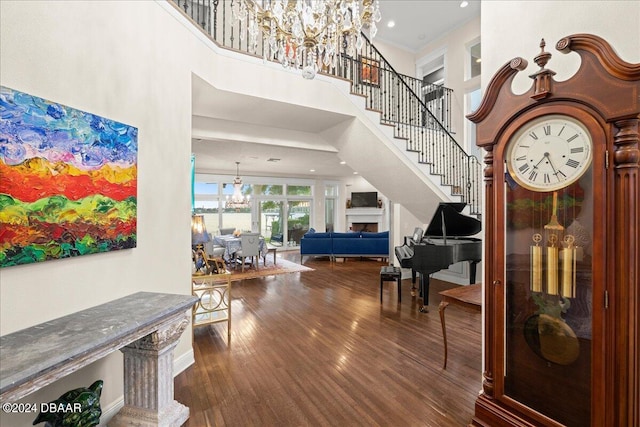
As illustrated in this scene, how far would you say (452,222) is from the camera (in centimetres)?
468

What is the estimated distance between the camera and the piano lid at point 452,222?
4551mm

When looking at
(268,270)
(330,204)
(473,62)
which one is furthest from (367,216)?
(473,62)

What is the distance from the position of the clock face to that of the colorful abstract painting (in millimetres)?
2638

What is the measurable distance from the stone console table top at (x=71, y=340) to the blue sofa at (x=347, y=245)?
20.9 feet

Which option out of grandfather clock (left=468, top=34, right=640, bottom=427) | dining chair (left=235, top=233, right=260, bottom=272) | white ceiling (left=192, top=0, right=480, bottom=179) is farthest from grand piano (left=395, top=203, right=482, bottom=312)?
A: dining chair (left=235, top=233, right=260, bottom=272)

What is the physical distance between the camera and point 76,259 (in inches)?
70.1

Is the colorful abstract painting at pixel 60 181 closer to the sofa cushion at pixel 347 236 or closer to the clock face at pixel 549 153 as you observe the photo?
the clock face at pixel 549 153

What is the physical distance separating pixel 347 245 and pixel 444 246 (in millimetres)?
4029

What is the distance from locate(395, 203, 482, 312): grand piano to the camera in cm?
438

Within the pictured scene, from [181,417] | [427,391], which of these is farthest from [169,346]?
[427,391]

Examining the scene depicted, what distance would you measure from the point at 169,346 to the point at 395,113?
544 centimetres

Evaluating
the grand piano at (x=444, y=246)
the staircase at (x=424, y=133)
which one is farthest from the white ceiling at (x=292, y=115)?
the grand piano at (x=444, y=246)

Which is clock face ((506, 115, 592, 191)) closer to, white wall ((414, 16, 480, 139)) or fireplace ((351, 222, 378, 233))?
white wall ((414, 16, 480, 139))

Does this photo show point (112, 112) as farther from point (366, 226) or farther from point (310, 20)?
point (366, 226)
